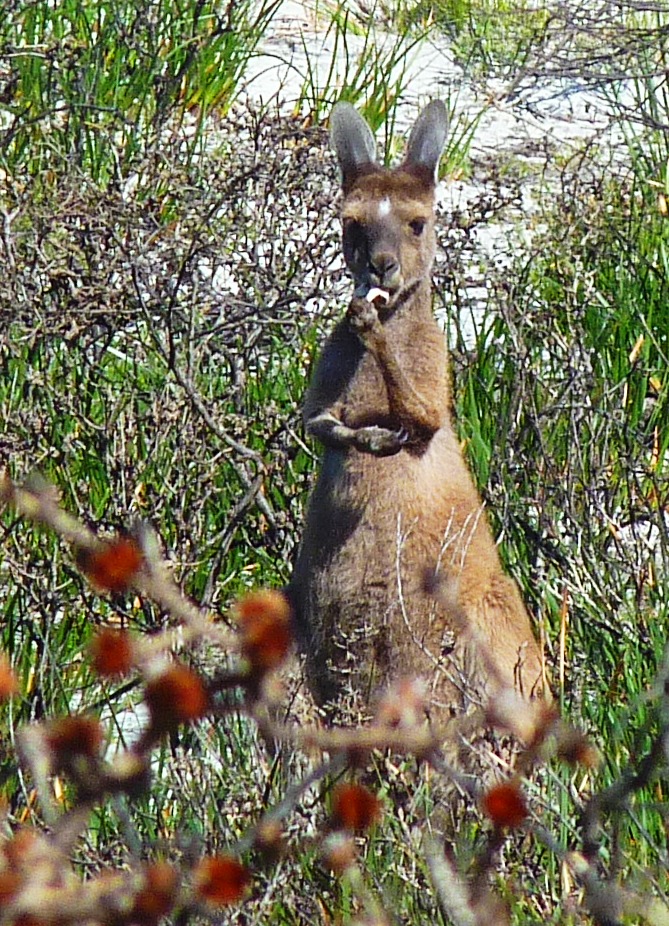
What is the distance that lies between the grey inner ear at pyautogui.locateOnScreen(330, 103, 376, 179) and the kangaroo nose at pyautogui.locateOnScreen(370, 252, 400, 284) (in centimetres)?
40

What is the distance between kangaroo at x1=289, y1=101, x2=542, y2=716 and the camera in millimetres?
3986

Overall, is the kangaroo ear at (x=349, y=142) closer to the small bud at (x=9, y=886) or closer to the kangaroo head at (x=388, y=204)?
the kangaroo head at (x=388, y=204)

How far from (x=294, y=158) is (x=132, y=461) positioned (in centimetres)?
102

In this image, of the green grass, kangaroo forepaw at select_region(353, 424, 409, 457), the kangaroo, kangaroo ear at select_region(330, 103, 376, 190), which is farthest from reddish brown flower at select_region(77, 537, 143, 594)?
the green grass

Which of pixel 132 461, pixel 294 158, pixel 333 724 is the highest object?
pixel 294 158

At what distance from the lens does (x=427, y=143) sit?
4426mm

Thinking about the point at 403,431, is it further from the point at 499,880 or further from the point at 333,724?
the point at 499,880

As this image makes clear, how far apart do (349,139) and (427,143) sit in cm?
20

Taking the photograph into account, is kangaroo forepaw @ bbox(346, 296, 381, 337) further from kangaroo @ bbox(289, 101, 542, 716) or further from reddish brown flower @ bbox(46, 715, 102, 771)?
reddish brown flower @ bbox(46, 715, 102, 771)

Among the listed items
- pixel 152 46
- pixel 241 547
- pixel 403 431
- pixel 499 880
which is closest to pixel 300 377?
pixel 241 547

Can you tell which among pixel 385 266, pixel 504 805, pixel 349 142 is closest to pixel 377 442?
pixel 385 266

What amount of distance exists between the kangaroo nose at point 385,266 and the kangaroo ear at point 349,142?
375 millimetres

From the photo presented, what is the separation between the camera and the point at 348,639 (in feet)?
12.8

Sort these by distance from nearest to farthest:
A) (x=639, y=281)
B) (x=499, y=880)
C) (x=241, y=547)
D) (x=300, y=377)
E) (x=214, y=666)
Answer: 1. (x=499, y=880)
2. (x=214, y=666)
3. (x=241, y=547)
4. (x=300, y=377)
5. (x=639, y=281)
